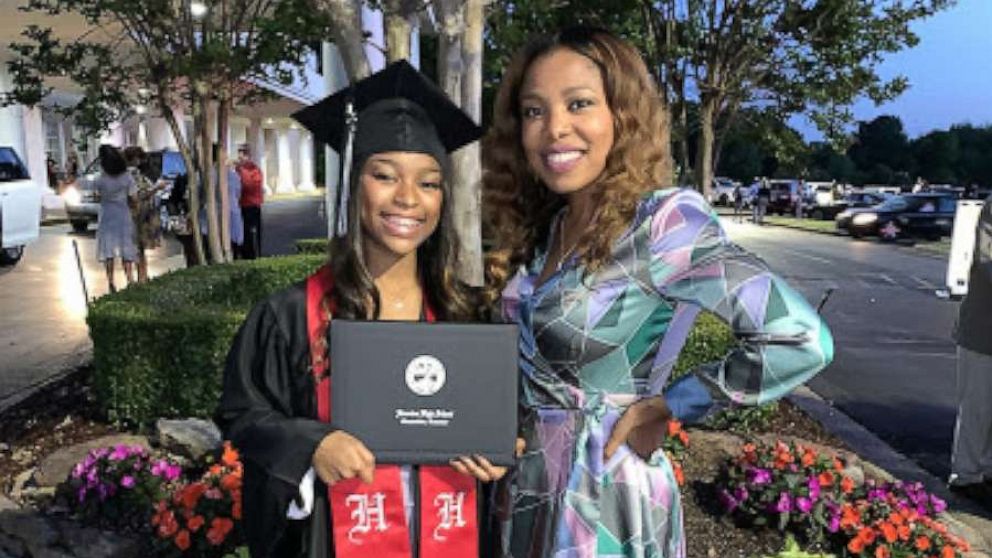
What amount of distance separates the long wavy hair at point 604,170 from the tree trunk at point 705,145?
953 cm

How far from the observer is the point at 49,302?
1111cm

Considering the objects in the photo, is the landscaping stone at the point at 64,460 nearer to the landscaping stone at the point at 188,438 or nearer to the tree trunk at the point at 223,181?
the landscaping stone at the point at 188,438

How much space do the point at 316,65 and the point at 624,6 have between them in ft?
70.5

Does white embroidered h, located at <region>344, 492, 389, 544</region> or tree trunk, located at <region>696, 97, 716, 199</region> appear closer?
white embroidered h, located at <region>344, 492, 389, 544</region>

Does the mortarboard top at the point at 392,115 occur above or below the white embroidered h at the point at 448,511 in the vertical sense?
above

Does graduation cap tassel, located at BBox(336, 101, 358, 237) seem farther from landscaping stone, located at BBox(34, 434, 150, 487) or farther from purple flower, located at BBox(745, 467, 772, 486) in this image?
landscaping stone, located at BBox(34, 434, 150, 487)

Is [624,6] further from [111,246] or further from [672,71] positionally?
[111,246]

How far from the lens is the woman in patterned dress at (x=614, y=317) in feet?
5.50

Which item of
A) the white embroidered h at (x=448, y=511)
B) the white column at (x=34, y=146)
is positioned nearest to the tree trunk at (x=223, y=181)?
the white embroidered h at (x=448, y=511)

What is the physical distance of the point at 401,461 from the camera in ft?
5.41

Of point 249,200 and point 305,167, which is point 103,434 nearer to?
point 249,200

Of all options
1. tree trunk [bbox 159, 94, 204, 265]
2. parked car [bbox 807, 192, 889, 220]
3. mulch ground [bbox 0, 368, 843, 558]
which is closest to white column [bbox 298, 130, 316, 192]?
parked car [bbox 807, 192, 889, 220]

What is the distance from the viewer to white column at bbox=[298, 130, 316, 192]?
54875 millimetres

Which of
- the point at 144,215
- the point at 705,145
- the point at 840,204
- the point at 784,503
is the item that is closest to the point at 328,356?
the point at 784,503
